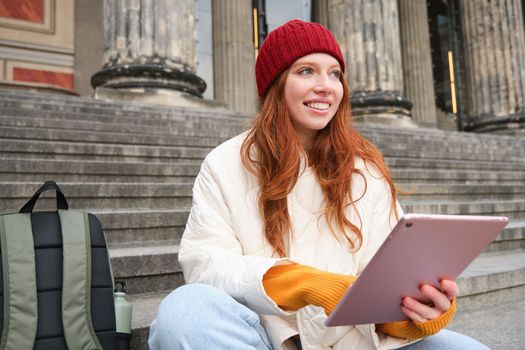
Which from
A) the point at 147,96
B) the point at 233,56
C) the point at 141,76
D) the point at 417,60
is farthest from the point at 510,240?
the point at 417,60

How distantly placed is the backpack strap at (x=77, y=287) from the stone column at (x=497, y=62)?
31.0ft

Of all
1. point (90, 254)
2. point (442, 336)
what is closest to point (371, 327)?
point (442, 336)

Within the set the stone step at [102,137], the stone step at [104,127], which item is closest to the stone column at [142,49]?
the stone step at [104,127]

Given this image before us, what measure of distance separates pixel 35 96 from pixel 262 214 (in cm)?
399

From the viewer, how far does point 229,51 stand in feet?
33.6

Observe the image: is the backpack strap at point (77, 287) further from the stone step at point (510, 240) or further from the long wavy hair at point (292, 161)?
the stone step at point (510, 240)

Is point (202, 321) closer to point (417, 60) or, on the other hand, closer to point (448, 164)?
point (448, 164)

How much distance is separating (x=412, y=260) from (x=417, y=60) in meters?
12.3

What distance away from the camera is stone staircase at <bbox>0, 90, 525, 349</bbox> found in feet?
7.28

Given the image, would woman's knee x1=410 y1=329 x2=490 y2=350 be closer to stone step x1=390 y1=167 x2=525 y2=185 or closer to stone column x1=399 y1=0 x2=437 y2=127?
stone step x1=390 y1=167 x2=525 y2=185

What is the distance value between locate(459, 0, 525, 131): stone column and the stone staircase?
4.06 meters

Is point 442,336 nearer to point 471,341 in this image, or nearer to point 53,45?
point 471,341

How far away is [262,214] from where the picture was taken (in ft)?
4.03

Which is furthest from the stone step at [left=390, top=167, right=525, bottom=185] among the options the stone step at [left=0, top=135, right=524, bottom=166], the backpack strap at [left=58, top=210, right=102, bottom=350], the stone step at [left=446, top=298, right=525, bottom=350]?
the backpack strap at [left=58, top=210, right=102, bottom=350]
